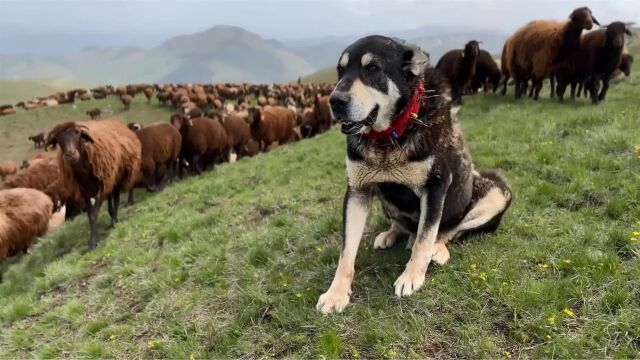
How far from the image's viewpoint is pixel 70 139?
957 centimetres

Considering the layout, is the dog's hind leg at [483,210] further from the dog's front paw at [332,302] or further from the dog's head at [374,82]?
the dog's head at [374,82]

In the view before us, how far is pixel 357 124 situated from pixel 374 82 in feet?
1.26

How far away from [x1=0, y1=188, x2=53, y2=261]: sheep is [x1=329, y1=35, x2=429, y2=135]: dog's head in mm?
9955

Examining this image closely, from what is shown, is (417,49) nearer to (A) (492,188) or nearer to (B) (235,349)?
(A) (492,188)

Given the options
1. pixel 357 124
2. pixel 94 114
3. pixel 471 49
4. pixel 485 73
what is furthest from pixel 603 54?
pixel 94 114

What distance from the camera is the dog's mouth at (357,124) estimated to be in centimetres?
388

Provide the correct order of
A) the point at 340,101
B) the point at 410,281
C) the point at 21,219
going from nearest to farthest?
the point at 340,101 → the point at 410,281 → the point at 21,219

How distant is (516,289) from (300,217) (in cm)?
381

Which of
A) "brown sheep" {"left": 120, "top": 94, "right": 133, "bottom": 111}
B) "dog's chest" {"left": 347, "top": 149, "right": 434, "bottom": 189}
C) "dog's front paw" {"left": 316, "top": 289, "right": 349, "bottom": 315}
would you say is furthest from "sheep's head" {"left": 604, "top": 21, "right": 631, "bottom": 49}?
"brown sheep" {"left": 120, "top": 94, "right": 133, "bottom": 111}

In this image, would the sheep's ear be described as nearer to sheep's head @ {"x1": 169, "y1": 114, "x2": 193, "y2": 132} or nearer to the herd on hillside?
the herd on hillside

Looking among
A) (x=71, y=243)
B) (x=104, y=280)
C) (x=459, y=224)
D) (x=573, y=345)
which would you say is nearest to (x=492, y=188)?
(x=459, y=224)

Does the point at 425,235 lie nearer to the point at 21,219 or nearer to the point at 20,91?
the point at 21,219

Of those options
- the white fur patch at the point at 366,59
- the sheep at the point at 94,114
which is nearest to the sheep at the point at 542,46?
the white fur patch at the point at 366,59

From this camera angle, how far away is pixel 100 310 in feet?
20.3
